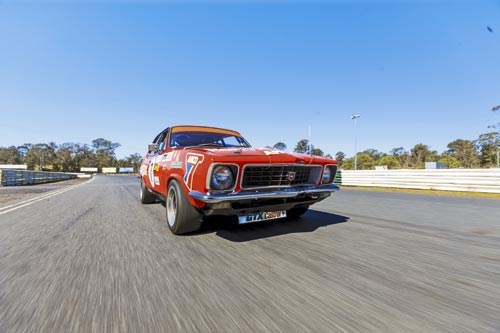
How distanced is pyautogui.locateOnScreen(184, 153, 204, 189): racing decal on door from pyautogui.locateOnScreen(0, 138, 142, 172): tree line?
116 meters

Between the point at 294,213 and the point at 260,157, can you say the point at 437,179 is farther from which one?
the point at 260,157

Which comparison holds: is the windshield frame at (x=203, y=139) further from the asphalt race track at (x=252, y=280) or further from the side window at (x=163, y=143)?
the asphalt race track at (x=252, y=280)

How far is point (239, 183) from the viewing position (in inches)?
113

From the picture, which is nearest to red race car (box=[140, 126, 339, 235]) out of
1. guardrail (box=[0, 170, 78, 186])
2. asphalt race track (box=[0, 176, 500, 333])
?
asphalt race track (box=[0, 176, 500, 333])

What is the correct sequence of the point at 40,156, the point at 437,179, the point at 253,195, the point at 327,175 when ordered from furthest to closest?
the point at 40,156 < the point at 437,179 < the point at 327,175 < the point at 253,195

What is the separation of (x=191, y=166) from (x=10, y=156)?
158638 mm

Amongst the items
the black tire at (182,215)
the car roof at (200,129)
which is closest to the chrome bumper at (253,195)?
the black tire at (182,215)

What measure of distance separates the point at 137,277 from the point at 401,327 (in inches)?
71.3

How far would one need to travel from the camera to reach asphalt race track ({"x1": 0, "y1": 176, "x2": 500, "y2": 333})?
141cm

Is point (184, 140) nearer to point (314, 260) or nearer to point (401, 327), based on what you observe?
point (314, 260)

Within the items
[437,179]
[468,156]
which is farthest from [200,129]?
[468,156]

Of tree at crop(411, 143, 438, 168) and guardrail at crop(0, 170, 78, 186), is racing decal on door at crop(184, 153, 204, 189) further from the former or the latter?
tree at crop(411, 143, 438, 168)

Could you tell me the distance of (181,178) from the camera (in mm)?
3201

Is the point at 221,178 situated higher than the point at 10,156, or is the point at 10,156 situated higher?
the point at 10,156
